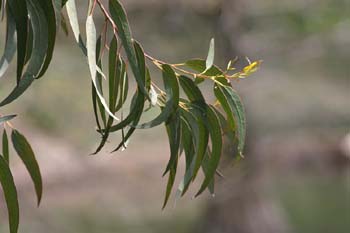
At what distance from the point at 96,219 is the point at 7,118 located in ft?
18.0

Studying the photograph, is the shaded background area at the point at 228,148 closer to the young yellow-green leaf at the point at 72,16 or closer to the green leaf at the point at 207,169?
the green leaf at the point at 207,169

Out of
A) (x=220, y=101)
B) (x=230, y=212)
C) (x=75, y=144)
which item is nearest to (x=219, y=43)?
(x=230, y=212)

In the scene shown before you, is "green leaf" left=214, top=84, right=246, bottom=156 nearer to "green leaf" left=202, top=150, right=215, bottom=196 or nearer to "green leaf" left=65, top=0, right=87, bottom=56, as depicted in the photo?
"green leaf" left=202, top=150, right=215, bottom=196

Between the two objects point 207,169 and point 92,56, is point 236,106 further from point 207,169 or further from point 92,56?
point 92,56

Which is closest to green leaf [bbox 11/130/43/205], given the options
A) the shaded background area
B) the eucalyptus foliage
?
the eucalyptus foliage

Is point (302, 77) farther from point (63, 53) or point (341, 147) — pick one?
point (63, 53)

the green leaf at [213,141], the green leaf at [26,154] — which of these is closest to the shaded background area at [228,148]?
the green leaf at [26,154]

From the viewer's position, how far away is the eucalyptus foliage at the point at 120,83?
1289 mm

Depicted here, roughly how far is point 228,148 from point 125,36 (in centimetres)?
356

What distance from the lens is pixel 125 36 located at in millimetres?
1332

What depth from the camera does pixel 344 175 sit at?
740 centimetres

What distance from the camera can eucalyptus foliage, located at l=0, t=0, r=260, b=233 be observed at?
1.29 metres

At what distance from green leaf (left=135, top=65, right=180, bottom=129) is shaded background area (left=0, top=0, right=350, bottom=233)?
11.1 feet

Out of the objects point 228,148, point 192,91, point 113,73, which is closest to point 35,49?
point 113,73
